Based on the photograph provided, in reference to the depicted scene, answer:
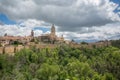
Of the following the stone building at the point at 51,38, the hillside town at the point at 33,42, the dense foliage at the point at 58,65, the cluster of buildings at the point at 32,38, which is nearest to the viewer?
the dense foliage at the point at 58,65

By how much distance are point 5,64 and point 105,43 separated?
53.1 meters

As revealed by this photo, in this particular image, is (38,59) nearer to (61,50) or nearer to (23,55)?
(23,55)

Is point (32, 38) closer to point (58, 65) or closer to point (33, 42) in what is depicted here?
point (33, 42)

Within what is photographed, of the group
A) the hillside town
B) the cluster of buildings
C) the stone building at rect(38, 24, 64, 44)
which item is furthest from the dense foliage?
the stone building at rect(38, 24, 64, 44)

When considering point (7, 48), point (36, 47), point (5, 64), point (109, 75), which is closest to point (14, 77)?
point (5, 64)

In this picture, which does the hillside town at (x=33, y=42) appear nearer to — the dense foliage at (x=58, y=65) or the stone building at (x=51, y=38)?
the stone building at (x=51, y=38)

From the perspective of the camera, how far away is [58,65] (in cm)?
6194

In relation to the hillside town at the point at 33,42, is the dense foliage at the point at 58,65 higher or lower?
lower

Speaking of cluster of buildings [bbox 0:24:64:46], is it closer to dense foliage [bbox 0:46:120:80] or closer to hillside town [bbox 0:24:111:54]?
hillside town [bbox 0:24:111:54]

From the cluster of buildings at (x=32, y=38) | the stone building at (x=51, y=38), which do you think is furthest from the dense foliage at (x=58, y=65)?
the stone building at (x=51, y=38)

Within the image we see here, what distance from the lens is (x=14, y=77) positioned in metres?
43.5

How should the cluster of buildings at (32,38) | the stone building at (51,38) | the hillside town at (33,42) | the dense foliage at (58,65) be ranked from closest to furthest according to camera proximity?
the dense foliage at (58,65)
the hillside town at (33,42)
the cluster of buildings at (32,38)
the stone building at (51,38)

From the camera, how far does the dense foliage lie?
50625 mm

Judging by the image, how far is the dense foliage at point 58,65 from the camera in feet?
166
